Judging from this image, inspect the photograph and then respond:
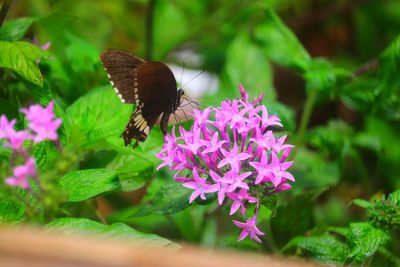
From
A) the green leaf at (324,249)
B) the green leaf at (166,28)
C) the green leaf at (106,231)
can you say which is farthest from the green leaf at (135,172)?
the green leaf at (166,28)

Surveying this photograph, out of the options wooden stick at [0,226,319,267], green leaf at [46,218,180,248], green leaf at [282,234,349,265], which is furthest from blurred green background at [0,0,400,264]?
wooden stick at [0,226,319,267]

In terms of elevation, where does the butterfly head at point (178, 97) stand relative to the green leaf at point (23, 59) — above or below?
below

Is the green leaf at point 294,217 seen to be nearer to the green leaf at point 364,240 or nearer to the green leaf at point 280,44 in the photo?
the green leaf at point 364,240

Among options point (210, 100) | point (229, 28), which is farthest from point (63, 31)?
point (229, 28)

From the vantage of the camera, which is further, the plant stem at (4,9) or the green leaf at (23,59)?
the plant stem at (4,9)

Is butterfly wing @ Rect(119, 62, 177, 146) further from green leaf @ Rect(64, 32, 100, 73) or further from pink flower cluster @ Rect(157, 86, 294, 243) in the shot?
green leaf @ Rect(64, 32, 100, 73)

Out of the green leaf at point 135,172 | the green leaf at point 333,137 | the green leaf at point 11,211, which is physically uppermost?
the green leaf at point 333,137

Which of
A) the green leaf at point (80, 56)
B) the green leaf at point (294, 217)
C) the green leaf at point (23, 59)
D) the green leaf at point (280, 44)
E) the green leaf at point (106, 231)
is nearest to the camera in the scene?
the green leaf at point (106, 231)

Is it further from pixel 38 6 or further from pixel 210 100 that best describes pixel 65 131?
pixel 38 6

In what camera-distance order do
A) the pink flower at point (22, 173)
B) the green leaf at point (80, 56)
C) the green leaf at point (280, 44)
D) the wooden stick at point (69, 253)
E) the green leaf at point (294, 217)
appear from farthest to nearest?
the green leaf at point (280, 44)
the green leaf at point (80, 56)
the green leaf at point (294, 217)
the pink flower at point (22, 173)
the wooden stick at point (69, 253)
